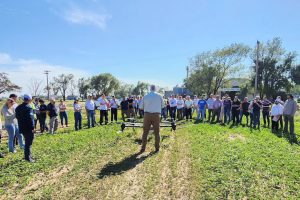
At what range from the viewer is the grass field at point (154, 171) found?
6424 mm

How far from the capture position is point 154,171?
7.71 metres

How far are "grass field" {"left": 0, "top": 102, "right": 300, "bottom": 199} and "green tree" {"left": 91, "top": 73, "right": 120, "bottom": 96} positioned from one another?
3205 inches

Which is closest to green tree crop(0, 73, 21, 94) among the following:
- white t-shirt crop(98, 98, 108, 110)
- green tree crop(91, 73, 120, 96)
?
green tree crop(91, 73, 120, 96)

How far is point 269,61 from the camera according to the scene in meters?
49.9

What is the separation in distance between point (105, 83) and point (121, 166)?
282ft

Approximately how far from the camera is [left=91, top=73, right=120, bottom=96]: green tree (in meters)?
92.2

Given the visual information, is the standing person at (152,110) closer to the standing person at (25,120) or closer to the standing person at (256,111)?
the standing person at (25,120)

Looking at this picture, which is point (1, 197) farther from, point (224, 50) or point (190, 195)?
point (224, 50)

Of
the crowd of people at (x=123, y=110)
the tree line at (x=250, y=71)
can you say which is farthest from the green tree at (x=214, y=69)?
the crowd of people at (x=123, y=110)

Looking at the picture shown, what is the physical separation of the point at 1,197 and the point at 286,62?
53.2 metres

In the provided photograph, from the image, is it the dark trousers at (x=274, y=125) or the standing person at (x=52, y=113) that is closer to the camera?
the standing person at (x=52, y=113)

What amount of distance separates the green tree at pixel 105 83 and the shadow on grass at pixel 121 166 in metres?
84.3

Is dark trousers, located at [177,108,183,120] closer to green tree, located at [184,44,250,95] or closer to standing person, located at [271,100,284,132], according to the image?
standing person, located at [271,100,284,132]

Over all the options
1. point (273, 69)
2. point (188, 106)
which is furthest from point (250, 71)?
point (188, 106)
